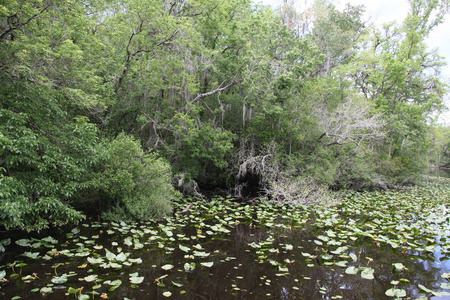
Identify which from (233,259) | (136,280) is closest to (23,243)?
(136,280)

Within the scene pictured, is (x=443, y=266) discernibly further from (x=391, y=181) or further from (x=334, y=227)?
(x=391, y=181)

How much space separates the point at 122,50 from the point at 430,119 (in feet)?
69.2

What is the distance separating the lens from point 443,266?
5.16 metres

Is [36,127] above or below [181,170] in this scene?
above

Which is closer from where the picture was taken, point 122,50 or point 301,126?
point 122,50

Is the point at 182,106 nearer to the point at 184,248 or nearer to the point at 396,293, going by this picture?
the point at 184,248

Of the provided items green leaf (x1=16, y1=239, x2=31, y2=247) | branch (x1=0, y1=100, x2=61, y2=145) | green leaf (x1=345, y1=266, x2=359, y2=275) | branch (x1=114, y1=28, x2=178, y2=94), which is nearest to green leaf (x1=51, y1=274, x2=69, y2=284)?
green leaf (x1=16, y1=239, x2=31, y2=247)

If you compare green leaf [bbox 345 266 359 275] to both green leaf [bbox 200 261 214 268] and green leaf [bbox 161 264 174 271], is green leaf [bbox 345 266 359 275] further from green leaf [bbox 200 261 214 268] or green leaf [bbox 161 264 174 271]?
green leaf [bbox 161 264 174 271]

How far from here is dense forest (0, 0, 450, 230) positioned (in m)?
5.41

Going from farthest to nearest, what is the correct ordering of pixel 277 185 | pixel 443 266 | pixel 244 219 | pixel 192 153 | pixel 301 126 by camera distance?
pixel 301 126 < pixel 192 153 < pixel 277 185 < pixel 244 219 < pixel 443 266

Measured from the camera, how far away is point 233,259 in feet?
16.8

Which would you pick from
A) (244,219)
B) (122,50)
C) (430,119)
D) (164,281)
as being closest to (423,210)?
(244,219)

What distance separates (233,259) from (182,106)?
6.92 meters

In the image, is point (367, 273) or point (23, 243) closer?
point (367, 273)
